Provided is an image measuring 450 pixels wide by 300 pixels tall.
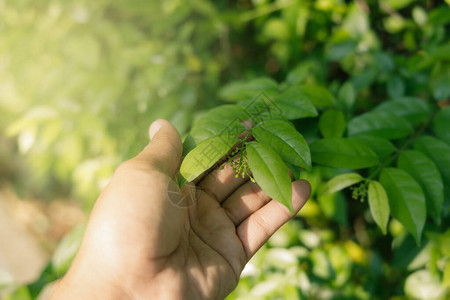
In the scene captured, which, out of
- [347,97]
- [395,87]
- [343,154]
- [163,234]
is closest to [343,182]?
[343,154]

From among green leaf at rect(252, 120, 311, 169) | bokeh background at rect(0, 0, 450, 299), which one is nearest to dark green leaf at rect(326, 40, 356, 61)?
bokeh background at rect(0, 0, 450, 299)

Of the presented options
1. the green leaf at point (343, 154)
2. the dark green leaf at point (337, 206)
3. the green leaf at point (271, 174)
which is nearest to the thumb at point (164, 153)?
the green leaf at point (271, 174)

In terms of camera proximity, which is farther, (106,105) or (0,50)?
(0,50)

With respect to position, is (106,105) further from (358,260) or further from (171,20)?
(358,260)

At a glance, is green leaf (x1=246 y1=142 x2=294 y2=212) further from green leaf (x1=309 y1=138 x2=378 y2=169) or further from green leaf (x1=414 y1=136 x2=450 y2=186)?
green leaf (x1=414 y1=136 x2=450 y2=186)

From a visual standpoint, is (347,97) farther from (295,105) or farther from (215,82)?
(215,82)

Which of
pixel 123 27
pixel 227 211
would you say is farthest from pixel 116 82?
pixel 227 211
